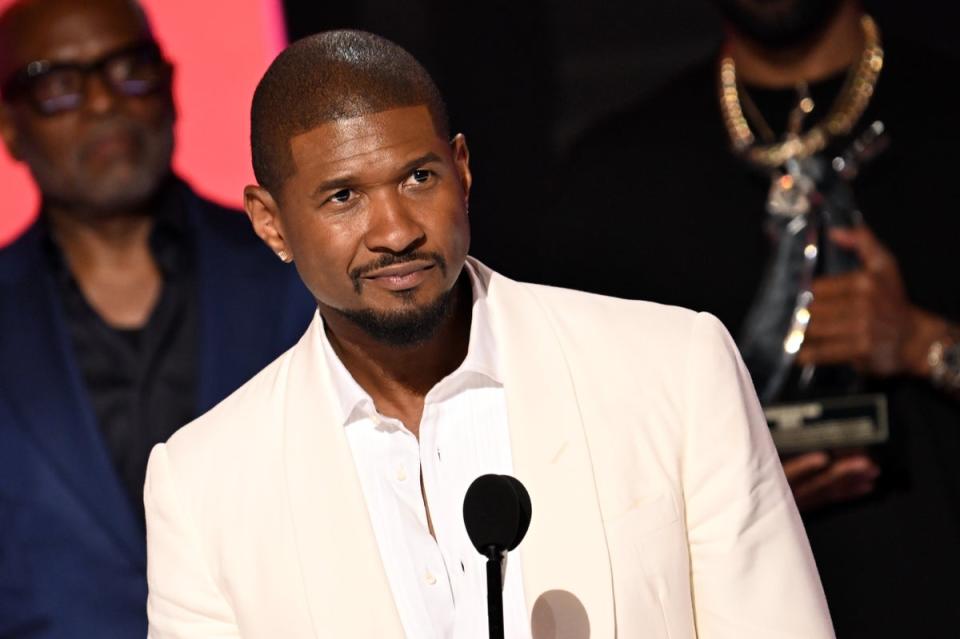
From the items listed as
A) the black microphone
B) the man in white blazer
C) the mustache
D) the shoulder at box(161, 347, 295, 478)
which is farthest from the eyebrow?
the black microphone

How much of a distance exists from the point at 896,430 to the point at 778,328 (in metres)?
0.35

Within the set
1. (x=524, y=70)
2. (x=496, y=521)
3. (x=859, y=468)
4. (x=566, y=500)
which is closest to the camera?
(x=496, y=521)

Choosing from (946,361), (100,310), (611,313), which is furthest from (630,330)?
(100,310)

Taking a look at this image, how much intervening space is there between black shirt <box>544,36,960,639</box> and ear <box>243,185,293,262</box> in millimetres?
1394

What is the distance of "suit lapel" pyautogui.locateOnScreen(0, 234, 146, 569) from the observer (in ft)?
11.6

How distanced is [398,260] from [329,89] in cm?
28

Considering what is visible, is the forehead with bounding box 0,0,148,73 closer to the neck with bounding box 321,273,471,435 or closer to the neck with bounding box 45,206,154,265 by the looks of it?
the neck with bounding box 45,206,154,265

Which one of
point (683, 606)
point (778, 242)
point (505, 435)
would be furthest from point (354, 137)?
point (778, 242)

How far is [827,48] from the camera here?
3.61 metres

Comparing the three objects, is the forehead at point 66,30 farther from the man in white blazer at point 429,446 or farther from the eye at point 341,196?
the eye at point 341,196

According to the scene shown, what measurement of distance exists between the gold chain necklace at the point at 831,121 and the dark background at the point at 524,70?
0.96 feet

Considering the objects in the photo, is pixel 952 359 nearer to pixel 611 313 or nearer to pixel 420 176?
pixel 611 313

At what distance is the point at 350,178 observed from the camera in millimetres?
2219

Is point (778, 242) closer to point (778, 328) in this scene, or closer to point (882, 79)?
point (778, 328)
